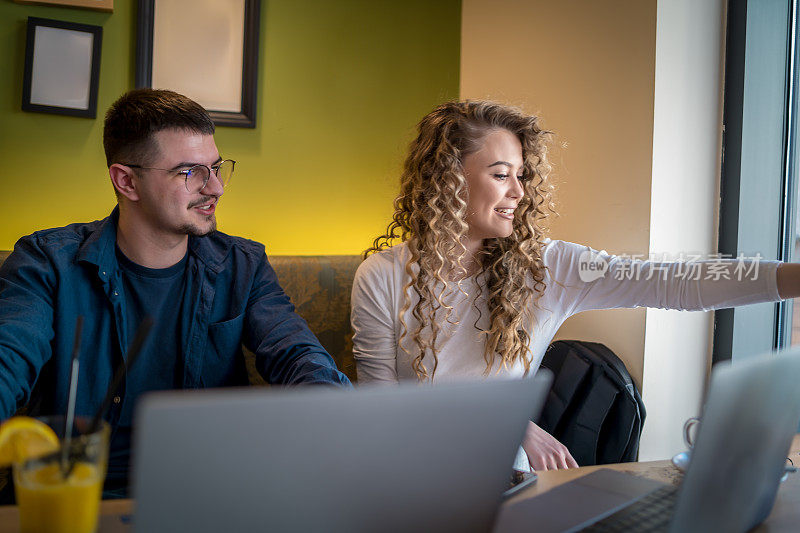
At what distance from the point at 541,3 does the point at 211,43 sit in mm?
1096

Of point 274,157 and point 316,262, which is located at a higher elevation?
point 274,157

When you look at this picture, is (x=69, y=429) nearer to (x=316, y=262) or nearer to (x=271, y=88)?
(x=316, y=262)

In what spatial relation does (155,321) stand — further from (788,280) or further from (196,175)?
(788,280)

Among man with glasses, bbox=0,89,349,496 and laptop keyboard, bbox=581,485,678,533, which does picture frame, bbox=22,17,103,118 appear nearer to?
man with glasses, bbox=0,89,349,496

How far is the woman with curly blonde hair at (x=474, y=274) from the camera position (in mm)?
1735

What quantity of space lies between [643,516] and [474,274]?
104 cm

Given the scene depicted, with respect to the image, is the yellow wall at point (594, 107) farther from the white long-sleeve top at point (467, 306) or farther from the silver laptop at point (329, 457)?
the silver laptop at point (329, 457)

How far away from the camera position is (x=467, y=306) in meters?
1.79

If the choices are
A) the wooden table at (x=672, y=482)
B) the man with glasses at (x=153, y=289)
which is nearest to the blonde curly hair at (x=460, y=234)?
the man with glasses at (x=153, y=289)

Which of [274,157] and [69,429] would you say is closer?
[69,429]

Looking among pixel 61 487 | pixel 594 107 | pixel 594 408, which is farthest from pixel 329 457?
pixel 594 107

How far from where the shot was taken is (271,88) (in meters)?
2.29

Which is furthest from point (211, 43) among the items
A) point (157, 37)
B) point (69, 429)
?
point (69, 429)

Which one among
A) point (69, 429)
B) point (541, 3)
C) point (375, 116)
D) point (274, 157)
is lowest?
point (69, 429)
